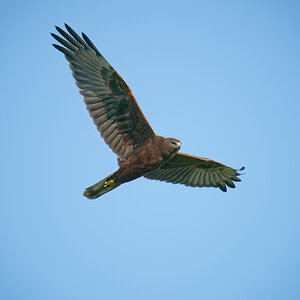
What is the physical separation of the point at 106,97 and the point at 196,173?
8.54 feet

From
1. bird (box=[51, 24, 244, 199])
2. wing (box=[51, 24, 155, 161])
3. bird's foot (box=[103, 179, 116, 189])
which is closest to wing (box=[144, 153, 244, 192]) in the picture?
bird (box=[51, 24, 244, 199])

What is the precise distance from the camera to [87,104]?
8328 millimetres

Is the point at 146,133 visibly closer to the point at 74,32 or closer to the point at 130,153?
the point at 130,153

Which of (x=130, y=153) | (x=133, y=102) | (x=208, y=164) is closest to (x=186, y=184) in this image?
(x=208, y=164)

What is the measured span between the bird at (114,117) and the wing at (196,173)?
1033 millimetres

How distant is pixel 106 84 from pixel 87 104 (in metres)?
0.52

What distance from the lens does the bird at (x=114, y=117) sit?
8039 millimetres

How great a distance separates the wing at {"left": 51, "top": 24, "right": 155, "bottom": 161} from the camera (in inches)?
318

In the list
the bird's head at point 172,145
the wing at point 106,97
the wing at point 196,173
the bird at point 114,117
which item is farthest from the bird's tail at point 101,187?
the wing at point 196,173

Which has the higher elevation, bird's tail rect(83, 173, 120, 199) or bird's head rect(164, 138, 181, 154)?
bird's head rect(164, 138, 181, 154)

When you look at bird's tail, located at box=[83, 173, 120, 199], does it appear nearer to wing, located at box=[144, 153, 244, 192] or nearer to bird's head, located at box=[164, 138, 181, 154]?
bird's head, located at box=[164, 138, 181, 154]

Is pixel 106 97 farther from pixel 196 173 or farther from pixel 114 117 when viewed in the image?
pixel 196 173

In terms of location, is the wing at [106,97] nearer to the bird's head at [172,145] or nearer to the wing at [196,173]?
the bird's head at [172,145]

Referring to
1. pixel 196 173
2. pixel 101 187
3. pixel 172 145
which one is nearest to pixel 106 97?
pixel 172 145
